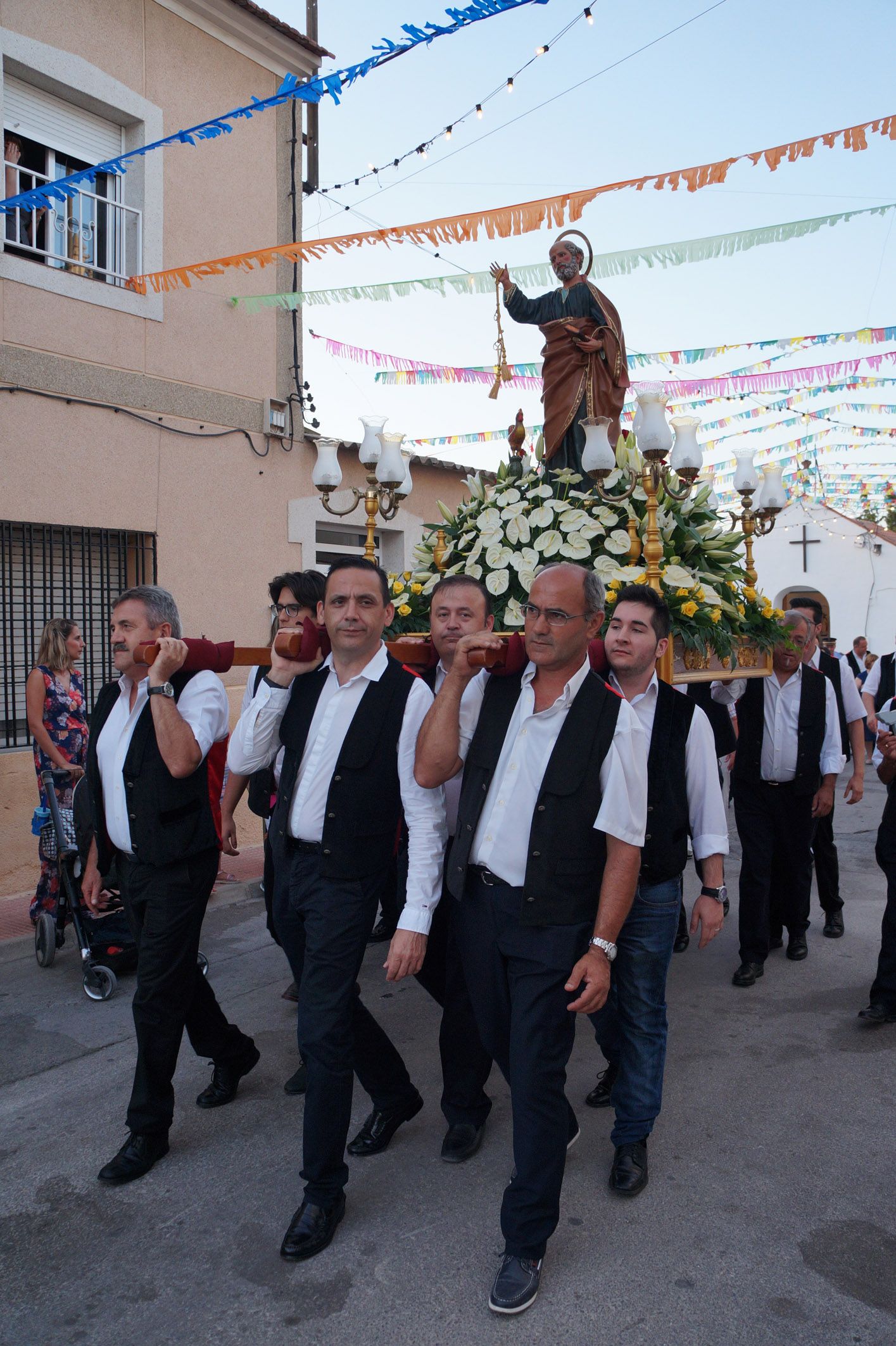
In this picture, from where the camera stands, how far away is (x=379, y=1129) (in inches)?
133

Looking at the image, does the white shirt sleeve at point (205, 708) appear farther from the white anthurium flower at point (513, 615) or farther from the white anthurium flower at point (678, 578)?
the white anthurium flower at point (678, 578)

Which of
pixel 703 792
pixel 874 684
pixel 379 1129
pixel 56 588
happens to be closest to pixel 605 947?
pixel 703 792

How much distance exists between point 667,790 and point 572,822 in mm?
817

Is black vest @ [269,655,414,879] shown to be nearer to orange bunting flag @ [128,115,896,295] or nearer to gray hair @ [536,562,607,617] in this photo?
gray hair @ [536,562,607,617]

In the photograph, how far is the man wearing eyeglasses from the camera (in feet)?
8.43

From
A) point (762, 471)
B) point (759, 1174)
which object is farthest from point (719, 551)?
point (759, 1174)

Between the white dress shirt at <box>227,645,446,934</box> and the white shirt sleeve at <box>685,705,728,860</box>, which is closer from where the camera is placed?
the white dress shirt at <box>227,645,446,934</box>

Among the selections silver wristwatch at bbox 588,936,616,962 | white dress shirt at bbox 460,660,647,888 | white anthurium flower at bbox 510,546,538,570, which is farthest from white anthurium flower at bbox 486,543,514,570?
silver wristwatch at bbox 588,936,616,962

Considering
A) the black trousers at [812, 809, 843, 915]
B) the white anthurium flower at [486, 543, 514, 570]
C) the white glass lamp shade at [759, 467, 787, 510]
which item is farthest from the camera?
the black trousers at [812, 809, 843, 915]

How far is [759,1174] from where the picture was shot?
3186mm

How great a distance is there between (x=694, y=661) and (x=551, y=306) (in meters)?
2.38

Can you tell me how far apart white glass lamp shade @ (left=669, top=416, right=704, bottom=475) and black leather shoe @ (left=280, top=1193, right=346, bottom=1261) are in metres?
4.16

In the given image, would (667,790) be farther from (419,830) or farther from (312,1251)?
(312,1251)

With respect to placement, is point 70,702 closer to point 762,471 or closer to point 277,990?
point 277,990
